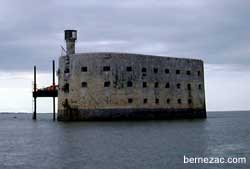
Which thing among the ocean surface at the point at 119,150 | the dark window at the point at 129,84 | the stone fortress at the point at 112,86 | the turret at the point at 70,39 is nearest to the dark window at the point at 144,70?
the stone fortress at the point at 112,86

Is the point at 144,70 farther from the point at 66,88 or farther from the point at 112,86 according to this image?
the point at 66,88

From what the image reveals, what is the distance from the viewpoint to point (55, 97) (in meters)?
55.2

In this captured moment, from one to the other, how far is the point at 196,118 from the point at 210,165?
35597mm

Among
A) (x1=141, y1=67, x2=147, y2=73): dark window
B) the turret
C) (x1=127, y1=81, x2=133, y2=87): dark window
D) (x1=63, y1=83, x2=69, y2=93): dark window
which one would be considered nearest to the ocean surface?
(x1=127, y1=81, x2=133, y2=87): dark window

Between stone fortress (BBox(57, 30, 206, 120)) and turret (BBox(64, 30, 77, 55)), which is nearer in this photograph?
stone fortress (BBox(57, 30, 206, 120))

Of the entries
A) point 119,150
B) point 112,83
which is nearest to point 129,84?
point 112,83

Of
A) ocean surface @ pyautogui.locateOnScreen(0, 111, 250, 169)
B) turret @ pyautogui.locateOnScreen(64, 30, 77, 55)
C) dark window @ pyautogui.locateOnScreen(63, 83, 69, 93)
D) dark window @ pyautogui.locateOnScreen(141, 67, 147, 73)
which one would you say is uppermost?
turret @ pyautogui.locateOnScreen(64, 30, 77, 55)

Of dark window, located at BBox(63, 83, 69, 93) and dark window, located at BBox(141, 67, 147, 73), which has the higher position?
dark window, located at BBox(141, 67, 147, 73)

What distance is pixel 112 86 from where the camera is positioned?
47.8m

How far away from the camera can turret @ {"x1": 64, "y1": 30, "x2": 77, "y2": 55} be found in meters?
51.3

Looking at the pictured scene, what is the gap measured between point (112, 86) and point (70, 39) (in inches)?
273

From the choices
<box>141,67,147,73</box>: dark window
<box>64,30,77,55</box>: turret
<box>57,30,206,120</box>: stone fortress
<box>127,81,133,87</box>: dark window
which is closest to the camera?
<box>57,30,206,120</box>: stone fortress

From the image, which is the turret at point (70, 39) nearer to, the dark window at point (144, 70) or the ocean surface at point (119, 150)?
the dark window at point (144, 70)

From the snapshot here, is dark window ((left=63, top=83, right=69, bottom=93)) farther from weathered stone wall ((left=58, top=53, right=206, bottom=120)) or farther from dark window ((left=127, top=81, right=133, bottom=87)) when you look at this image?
dark window ((left=127, top=81, right=133, bottom=87))
